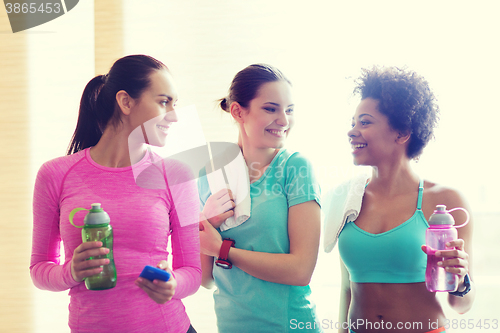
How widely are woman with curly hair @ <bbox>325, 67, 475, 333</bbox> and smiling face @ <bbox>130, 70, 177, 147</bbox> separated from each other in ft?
1.89

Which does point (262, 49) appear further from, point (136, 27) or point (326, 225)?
point (326, 225)

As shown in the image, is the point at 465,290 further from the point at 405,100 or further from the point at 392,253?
the point at 405,100

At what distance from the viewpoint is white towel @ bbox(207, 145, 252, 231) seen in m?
1.03

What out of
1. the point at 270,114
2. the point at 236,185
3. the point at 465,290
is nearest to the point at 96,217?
the point at 236,185

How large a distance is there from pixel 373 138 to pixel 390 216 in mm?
244

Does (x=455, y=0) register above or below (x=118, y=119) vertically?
above

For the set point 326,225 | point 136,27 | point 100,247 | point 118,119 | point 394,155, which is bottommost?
point 326,225

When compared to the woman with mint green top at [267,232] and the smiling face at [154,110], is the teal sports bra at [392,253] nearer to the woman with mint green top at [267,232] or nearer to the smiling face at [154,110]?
the woman with mint green top at [267,232]

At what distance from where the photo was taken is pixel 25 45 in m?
1.58

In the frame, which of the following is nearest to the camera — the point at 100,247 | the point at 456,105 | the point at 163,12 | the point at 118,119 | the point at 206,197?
the point at 100,247

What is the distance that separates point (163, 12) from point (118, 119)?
789 millimetres

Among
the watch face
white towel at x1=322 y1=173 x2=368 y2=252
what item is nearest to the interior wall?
the watch face

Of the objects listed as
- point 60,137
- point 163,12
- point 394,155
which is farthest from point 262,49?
point 60,137

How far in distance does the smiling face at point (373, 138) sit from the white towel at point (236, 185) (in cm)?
36
